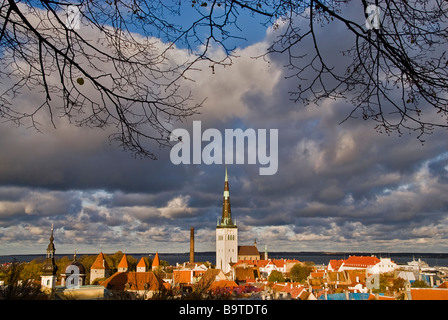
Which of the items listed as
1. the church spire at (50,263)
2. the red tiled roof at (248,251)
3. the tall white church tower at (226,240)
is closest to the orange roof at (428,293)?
the church spire at (50,263)


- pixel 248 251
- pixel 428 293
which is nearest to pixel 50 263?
pixel 428 293

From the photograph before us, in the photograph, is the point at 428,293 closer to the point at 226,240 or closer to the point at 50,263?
the point at 50,263

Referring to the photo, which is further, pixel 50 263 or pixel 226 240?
pixel 226 240

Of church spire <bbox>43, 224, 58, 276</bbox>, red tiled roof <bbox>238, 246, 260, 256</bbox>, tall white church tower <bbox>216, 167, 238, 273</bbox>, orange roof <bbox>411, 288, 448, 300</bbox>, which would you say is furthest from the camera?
red tiled roof <bbox>238, 246, 260, 256</bbox>

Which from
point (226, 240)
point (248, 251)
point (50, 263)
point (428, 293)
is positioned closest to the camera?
point (428, 293)

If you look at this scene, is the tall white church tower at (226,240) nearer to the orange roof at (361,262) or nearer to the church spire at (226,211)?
the church spire at (226,211)

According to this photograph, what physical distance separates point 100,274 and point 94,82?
2331 inches

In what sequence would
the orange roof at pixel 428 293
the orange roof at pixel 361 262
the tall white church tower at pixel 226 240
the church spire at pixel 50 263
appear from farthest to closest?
the tall white church tower at pixel 226 240 → the orange roof at pixel 361 262 → the church spire at pixel 50 263 → the orange roof at pixel 428 293

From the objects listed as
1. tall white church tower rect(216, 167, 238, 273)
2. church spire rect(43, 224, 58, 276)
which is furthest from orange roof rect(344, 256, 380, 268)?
church spire rect(43, 224, 58, 276)

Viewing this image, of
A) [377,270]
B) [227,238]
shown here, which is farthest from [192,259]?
[377,270]

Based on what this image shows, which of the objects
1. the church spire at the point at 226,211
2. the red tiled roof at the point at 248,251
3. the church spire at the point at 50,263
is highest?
the church spire at the point at 226,211

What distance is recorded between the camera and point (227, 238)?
87750 millimetres

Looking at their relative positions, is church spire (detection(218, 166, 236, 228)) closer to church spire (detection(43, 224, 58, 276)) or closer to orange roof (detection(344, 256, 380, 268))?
orange roof (detection(344, 256, 380, 268))

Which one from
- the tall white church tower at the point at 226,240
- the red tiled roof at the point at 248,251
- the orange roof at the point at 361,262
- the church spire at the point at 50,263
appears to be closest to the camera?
the church spire at the point at 50,263
